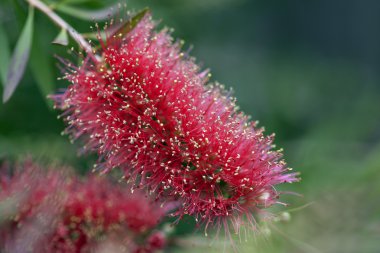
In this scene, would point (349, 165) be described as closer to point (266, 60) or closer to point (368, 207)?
point (368, 207)

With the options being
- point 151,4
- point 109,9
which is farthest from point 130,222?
point 151,4

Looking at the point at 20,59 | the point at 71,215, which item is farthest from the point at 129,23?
the point at 71,215

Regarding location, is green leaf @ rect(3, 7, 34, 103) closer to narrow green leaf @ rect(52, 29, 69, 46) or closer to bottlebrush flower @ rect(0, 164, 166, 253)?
narrow green leaf @ rect(52, 29, 69, 46)

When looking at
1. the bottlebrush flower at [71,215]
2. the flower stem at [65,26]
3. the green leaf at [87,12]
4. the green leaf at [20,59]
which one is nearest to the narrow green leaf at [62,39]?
the flower stem at [65,26]

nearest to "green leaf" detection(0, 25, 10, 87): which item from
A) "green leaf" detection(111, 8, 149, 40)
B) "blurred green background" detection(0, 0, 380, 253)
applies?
"blurred green background" detection(0, 0, 380, 253)

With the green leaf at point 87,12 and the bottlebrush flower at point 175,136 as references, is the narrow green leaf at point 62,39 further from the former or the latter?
the green leaf at point 87,12

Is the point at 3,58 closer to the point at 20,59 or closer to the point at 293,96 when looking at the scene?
the point at 20,59

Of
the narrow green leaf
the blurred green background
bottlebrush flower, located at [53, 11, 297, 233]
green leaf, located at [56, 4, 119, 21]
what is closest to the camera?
bottlebrush flower, located at [53, 11, 297, 233]
